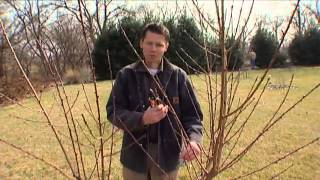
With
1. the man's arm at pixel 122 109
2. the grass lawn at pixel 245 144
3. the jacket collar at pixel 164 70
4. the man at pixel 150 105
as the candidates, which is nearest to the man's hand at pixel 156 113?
the man's arm at pixel 122 109

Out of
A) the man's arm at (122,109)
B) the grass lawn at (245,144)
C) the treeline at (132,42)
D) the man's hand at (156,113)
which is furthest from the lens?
the treeline at (132,42)

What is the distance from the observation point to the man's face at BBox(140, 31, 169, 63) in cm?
261

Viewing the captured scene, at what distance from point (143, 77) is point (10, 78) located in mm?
19658

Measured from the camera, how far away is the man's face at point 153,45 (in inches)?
103

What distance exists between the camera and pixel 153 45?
261 centimetres

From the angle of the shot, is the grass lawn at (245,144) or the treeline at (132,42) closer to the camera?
the grass lawn at (245,144)

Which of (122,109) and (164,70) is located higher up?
(164,70)

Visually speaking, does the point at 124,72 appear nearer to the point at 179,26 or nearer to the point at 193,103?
the point at 193,103

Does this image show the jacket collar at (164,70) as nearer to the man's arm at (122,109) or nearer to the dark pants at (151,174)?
the man's arm at (122,109)

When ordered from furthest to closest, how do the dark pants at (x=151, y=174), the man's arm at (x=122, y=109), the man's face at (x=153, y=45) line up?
the dark pants at (x=151, y=174) → the man's face at (x=153, y=45) → the man's arm at (x=122, y=109)

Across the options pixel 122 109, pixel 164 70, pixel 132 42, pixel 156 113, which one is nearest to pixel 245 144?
pixel 164 70

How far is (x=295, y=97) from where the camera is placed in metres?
15.5

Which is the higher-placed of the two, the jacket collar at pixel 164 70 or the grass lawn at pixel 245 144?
the jacket collar at pixel 164 70

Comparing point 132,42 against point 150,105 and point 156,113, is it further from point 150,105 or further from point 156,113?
point 156,113
